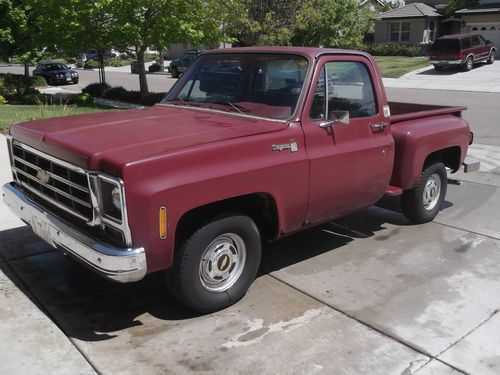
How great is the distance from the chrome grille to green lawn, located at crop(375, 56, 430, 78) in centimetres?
2811

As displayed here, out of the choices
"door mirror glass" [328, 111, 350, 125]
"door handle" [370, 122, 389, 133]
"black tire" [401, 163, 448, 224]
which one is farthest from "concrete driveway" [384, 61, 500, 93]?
"door mirror glass" [328, 111, 350, 125]

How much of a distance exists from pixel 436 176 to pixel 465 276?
1.71 m

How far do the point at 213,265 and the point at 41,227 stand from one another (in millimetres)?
1334

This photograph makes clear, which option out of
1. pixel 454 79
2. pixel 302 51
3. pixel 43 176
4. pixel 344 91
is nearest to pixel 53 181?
pixel 43 176

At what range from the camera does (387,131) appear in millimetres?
5141

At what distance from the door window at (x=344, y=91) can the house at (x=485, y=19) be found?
3758cm

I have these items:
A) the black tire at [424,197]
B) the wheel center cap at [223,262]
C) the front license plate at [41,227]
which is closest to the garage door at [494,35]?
the black tire at [424,197]

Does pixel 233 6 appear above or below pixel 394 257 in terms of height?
above

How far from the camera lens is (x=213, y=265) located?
3943 millimetres

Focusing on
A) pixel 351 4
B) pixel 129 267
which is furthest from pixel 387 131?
pixel 351 4

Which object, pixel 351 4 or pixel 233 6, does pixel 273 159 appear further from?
pixel 351 4

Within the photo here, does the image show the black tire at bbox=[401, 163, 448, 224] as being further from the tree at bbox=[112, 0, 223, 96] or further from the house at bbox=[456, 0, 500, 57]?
the house at bbox=[456, 0, 500, 57]

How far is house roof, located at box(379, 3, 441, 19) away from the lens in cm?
4144

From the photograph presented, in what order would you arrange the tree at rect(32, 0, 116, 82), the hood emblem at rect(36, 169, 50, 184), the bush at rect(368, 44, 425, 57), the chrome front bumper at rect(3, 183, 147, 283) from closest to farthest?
the chrome front bumper at rect(3, 183, 147, 283), the hood emblem at rect(36, 169, 50, 184), the tree at rect(32, 0, 116, 82), the bush at rect(368, 44, 425, 57)
